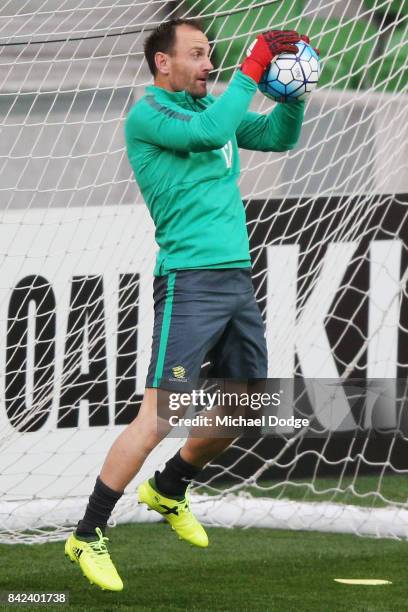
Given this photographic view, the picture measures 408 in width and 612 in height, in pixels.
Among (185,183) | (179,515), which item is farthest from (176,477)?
(185,183)

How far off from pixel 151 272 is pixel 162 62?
74.1 inches

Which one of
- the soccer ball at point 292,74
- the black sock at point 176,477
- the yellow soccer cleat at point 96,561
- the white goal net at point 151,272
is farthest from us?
the white goal net at point 151,272

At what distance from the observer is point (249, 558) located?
446cm

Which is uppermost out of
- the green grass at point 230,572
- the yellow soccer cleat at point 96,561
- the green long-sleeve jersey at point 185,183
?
the green long-sleeve jersey at point 185,183

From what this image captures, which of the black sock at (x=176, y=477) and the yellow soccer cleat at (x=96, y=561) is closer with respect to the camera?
the yellow soccer cleat at (x=96, y=561)

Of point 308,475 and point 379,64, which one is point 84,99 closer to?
point 379,64

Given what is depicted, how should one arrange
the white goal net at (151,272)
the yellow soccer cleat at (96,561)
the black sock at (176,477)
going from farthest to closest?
the white goal net at (151,272), the black sock at (176,477), the yellow soccer cleat at (96,561)

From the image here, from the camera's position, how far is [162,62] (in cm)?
345

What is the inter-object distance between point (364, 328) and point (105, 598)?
8.77ft

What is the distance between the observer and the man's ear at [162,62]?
11.3ft

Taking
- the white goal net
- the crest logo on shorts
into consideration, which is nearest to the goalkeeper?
the crest logo on shorts

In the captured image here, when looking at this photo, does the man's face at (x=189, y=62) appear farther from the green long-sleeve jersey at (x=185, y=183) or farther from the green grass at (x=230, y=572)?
the green grass at (x=230, y=572)

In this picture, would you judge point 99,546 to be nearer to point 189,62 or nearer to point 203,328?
point 203,328

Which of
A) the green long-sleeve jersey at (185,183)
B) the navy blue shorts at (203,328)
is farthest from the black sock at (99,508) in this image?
the green long-sleeve jersey at (185,183)
